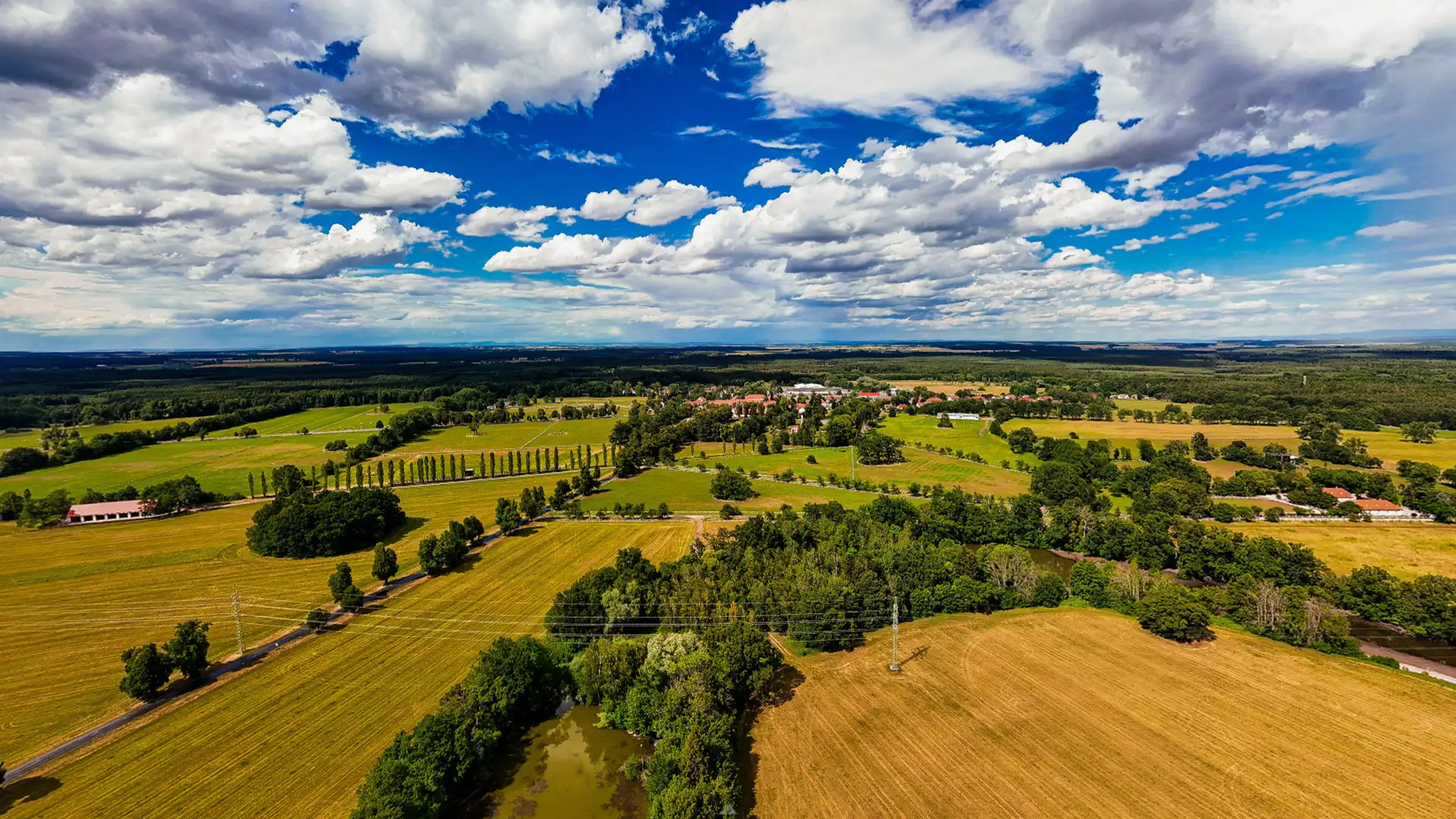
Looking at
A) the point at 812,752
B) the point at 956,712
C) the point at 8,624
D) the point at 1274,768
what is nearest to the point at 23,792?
the point at 8,624

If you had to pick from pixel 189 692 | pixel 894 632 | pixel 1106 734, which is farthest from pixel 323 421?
pixel 1106 734

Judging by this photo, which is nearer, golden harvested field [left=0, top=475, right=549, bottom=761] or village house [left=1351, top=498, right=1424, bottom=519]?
golden harvested field [left=0, top=475, right=549, bottom=761]

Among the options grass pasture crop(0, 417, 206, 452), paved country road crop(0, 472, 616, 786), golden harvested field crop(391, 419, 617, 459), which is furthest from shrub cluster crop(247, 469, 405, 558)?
grass pasture crop(0, 417, 206, 452)

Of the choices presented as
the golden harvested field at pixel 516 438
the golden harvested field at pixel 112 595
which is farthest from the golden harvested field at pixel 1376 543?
the golden harvested field at pixel 516 438

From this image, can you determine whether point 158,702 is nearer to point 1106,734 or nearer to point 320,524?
point 320,524

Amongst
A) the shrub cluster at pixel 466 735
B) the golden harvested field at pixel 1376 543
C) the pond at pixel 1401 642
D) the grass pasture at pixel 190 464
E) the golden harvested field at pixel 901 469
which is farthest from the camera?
the golden harvested field at pixel 901 469

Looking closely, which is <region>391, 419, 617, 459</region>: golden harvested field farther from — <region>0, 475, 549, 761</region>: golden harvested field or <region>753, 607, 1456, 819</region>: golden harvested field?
<region>753, 607, 1456, 819</region>: golden harvested field

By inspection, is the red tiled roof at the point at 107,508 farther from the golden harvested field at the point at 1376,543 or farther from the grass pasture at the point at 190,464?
the golden harvested field at the point at 1376,543
